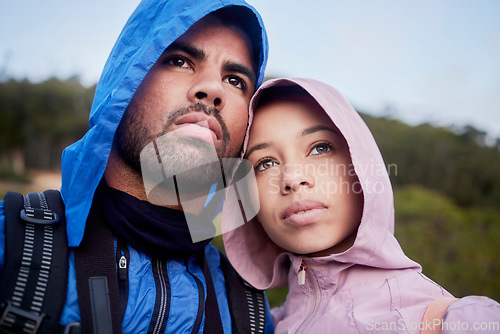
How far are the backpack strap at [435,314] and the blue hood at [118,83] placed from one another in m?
1.45

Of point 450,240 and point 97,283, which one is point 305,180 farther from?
point 450,240

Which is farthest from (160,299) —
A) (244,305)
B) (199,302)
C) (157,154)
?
(157,154)

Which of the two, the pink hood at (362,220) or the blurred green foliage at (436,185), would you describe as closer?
the pink hood at (362,220)

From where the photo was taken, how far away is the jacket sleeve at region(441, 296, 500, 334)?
1.18 m

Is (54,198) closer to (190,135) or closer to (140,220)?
(140,220)

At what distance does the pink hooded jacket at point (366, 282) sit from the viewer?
4.35 feet

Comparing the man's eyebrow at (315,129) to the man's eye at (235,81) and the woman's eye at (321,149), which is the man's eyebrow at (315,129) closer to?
the woman's eye at (321,149)

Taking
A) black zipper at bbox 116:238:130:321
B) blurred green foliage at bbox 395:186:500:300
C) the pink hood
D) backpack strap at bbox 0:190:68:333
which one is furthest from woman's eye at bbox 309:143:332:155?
blurred green foliage at bbox 395:186:500:300

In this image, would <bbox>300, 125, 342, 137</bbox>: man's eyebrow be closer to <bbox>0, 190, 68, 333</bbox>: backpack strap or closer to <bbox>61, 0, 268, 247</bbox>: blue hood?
<bbox>61, 0, 268, 247</bbox>: blue hood

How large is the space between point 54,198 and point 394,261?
5.42ft

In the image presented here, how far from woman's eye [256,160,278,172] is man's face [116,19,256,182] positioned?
189mm

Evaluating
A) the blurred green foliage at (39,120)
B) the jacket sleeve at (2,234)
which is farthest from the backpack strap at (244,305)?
the blurred green foliage at (39,120)

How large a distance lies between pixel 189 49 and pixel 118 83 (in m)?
0.42

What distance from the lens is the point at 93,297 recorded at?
4.39 ft
